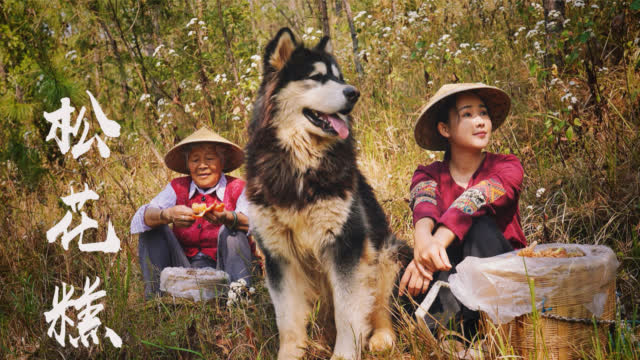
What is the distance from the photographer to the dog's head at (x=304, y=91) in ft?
8.05

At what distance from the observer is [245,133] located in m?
5.29

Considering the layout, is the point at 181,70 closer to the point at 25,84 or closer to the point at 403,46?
the point at 25,84

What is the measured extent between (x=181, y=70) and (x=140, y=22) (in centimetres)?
79

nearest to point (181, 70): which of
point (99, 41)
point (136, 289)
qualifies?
point (99, 41)

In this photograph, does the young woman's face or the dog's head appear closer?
the dog's head

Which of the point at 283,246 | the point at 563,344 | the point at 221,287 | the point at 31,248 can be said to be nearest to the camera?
the point at 563,344

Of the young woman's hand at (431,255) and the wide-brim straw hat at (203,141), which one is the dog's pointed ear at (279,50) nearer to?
the wide-brim straw hat at (203,141)

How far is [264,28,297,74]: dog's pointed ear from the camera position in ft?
8.26

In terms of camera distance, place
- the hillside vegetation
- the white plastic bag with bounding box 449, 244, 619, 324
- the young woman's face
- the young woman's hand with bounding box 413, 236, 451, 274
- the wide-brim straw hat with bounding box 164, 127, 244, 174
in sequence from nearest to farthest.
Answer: the white plastic bag with bounding box 449, 244, 619, 324 < the young woman's hand with bounding box 413, 236, 451, 274 < the young woman's face < the hillside vegetation < the wide-brim straw hat with bounding box 164, 127, 244, 174

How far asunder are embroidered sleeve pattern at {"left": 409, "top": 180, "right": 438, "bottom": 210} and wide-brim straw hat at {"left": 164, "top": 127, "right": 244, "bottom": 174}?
1.58 meters

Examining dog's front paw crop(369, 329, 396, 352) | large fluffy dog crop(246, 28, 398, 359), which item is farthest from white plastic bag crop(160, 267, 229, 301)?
dog's front paw crop(369, 329, 396, 352)

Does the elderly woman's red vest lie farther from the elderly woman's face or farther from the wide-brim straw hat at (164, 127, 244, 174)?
the wide-brim straw hat at (164, 127, 244, 174)

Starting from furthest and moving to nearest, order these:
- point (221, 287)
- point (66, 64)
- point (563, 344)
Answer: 1. point (66, 64)
2. point (221, 287)
3. point (563, 344)

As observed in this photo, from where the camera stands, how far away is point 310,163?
8.25ft
